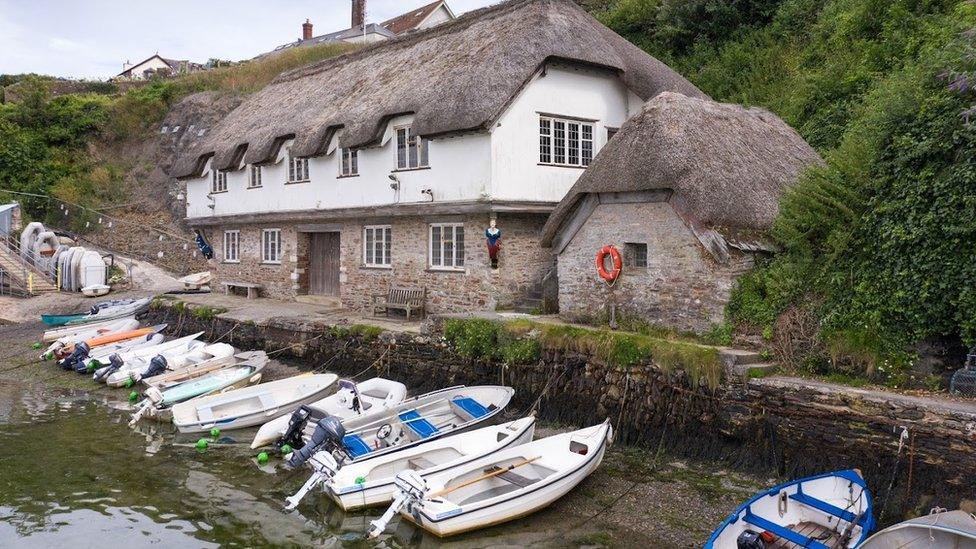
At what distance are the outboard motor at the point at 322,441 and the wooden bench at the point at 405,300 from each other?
24.6ft

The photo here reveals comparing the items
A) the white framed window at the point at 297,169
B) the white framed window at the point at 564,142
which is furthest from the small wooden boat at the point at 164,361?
the white framed window at the point at 564,142

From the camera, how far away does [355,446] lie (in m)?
11.4

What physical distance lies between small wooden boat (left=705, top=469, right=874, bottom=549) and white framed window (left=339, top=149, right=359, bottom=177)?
47.5 feet

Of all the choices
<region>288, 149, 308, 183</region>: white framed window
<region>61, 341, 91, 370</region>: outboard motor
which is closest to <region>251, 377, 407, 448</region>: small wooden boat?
<region>61, 341, 91, 370</region>: outboard motor

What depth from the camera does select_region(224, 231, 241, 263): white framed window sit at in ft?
87.2

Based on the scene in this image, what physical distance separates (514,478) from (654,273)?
532 cm

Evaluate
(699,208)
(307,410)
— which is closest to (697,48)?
(699,208)

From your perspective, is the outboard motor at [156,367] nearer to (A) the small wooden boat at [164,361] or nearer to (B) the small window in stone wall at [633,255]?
(A) the small wooden boat at [164,361]

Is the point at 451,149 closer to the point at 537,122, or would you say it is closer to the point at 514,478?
the point at 537,122

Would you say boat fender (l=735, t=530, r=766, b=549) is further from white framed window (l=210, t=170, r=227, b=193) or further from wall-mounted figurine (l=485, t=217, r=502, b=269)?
white framed window (l=210, t=170, r=227, b=193)

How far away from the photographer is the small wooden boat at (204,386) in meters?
14.6

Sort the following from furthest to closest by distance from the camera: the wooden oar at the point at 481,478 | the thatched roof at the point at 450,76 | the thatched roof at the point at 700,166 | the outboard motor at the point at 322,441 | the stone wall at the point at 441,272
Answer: the stone wall at the point at 441,272
the thatched roof at the point at 450,76
the thatched roof at the point at 700,166
the outboard motor at the point at 322,441
the wooden oar at the point at 481,478

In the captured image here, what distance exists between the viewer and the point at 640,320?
13898mm

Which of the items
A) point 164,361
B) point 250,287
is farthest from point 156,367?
point 250,287
